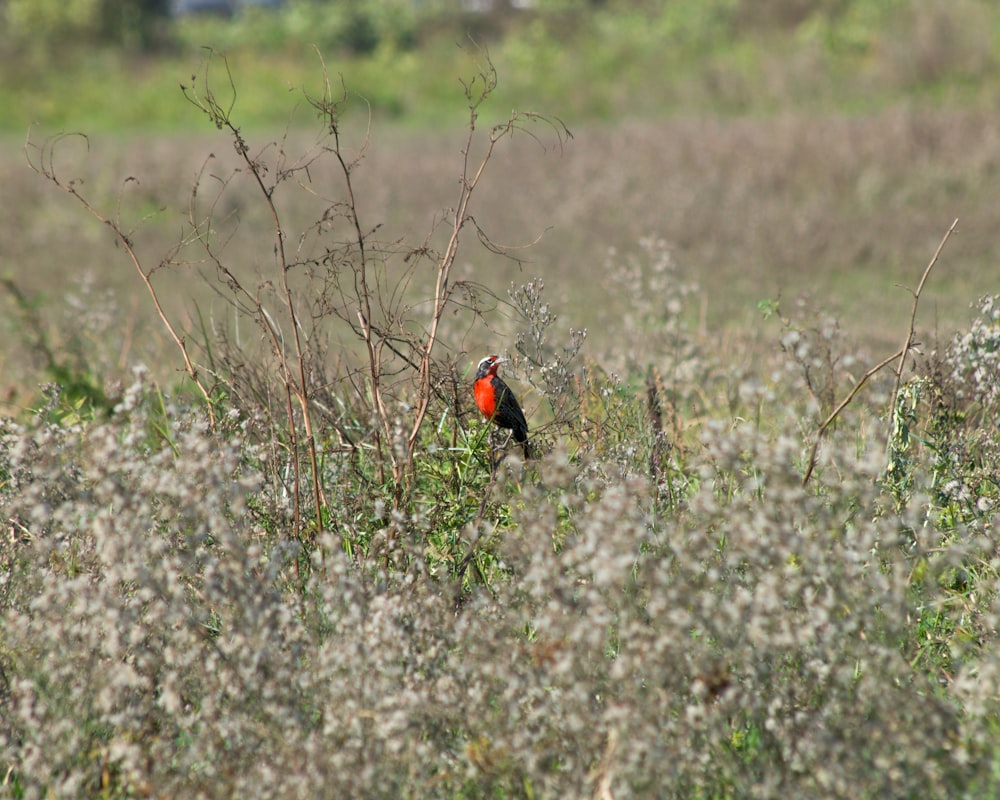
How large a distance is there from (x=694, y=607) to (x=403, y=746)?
81cm

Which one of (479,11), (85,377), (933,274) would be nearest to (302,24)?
(479,11)

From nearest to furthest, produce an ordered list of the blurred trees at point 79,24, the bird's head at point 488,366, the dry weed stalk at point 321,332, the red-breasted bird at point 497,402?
the dry weed stalk at point 321,332, the red-breasted bird at point 497,402, the bird's head at point 488,366, the blurred trees at point 79,24

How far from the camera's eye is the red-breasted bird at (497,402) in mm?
4121

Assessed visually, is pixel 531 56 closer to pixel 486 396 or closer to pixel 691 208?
pixel 691 208

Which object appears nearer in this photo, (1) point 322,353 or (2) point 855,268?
(1) point 322,353

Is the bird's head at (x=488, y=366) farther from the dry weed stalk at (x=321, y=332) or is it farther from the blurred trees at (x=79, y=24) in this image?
the blurred trees at (x=79, y=24)

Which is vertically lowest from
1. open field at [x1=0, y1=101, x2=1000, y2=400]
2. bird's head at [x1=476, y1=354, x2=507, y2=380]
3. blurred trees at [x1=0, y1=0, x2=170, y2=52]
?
bird's head at [x1=476, y1=354, x2=507, y2=380]

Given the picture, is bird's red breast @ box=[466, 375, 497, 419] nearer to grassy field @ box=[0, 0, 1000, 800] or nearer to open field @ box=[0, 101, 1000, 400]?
grassy field @ box=[0, 0, 1000, 800]

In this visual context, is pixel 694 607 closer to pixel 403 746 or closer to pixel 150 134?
pixel 403 746

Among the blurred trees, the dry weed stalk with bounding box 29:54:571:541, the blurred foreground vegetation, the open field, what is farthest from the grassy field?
the blurred trees

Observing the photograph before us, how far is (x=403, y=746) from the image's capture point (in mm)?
2777

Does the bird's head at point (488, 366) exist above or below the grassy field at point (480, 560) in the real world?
above

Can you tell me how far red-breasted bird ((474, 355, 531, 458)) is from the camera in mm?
4121

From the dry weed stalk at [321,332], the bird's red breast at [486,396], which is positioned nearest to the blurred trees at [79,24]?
the dry weed stalk at [321,332]
